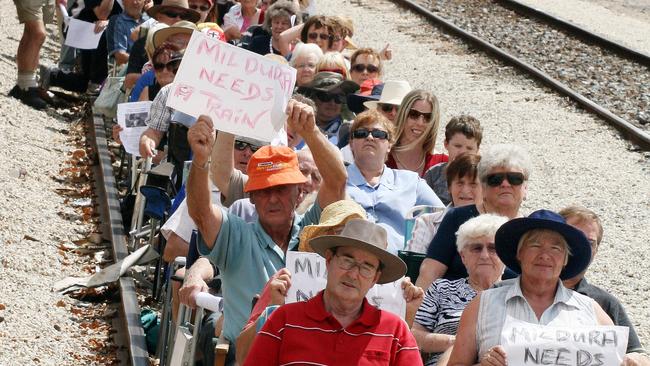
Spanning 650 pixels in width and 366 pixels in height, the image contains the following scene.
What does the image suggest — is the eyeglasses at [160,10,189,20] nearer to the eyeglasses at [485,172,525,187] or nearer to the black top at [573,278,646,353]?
the eyeglasses at [485,172,525,187]

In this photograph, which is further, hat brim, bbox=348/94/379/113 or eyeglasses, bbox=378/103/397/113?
hat brim, bbox=348/94/379/113

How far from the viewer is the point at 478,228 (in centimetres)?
710

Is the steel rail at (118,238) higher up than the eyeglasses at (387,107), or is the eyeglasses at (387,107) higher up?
the eyeglasses at (387,107)

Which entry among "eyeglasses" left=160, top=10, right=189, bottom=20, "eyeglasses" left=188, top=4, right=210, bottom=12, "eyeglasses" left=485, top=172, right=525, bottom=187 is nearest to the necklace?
"eyeglasses" left=485, top=172, right=525, bottom=187

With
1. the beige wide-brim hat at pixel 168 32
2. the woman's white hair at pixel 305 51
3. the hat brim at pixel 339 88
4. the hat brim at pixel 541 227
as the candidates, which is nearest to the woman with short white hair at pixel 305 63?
the woman's white hair at pixel 305 51

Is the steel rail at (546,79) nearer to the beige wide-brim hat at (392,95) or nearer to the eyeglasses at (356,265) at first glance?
the beige wide-brim hat at (392,95)

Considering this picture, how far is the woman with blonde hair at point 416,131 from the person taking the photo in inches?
396

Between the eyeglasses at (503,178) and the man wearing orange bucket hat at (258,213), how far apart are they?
0.88 metres

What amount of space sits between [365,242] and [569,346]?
102cm

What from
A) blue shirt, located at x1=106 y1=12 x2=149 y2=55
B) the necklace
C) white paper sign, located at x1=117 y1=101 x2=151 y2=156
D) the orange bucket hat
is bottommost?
blue shirt, located at x1=106 y1=12 x2=149 y2=55

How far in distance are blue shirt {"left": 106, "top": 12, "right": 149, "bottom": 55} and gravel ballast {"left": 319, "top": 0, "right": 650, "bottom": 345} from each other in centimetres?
375

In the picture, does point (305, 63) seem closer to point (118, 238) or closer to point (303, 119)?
point (118, 238)

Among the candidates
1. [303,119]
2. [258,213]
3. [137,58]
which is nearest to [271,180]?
[258,213]

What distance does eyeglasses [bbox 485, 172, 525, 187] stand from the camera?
780 centimetres
